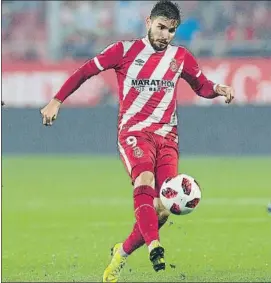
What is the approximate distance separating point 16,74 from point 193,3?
13.4 ft

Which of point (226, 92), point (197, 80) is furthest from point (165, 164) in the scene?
point (197, 80)

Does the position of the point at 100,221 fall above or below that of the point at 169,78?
below

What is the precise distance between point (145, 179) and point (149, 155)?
10.3 inches

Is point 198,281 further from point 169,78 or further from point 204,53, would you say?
point 204,53

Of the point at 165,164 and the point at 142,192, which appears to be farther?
the point at 165,164

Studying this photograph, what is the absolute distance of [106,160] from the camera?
2198 cm

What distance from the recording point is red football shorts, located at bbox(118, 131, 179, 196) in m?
7.65

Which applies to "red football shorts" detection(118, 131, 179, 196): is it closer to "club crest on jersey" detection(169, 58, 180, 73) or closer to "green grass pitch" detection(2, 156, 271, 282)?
"club crest on jersey" detection(169, 58, 180, 73)

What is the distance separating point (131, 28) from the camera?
23.5 m

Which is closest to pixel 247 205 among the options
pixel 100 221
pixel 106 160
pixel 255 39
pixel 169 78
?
pixel 100 221

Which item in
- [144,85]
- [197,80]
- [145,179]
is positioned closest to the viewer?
[145,179]

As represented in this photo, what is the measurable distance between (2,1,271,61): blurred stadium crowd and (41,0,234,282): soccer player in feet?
50.4

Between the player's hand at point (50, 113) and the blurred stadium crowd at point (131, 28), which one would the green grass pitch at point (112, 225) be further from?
the blurred stadium crowd at point (131, 28)

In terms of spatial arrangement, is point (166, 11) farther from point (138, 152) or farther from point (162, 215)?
point (162, 215)
